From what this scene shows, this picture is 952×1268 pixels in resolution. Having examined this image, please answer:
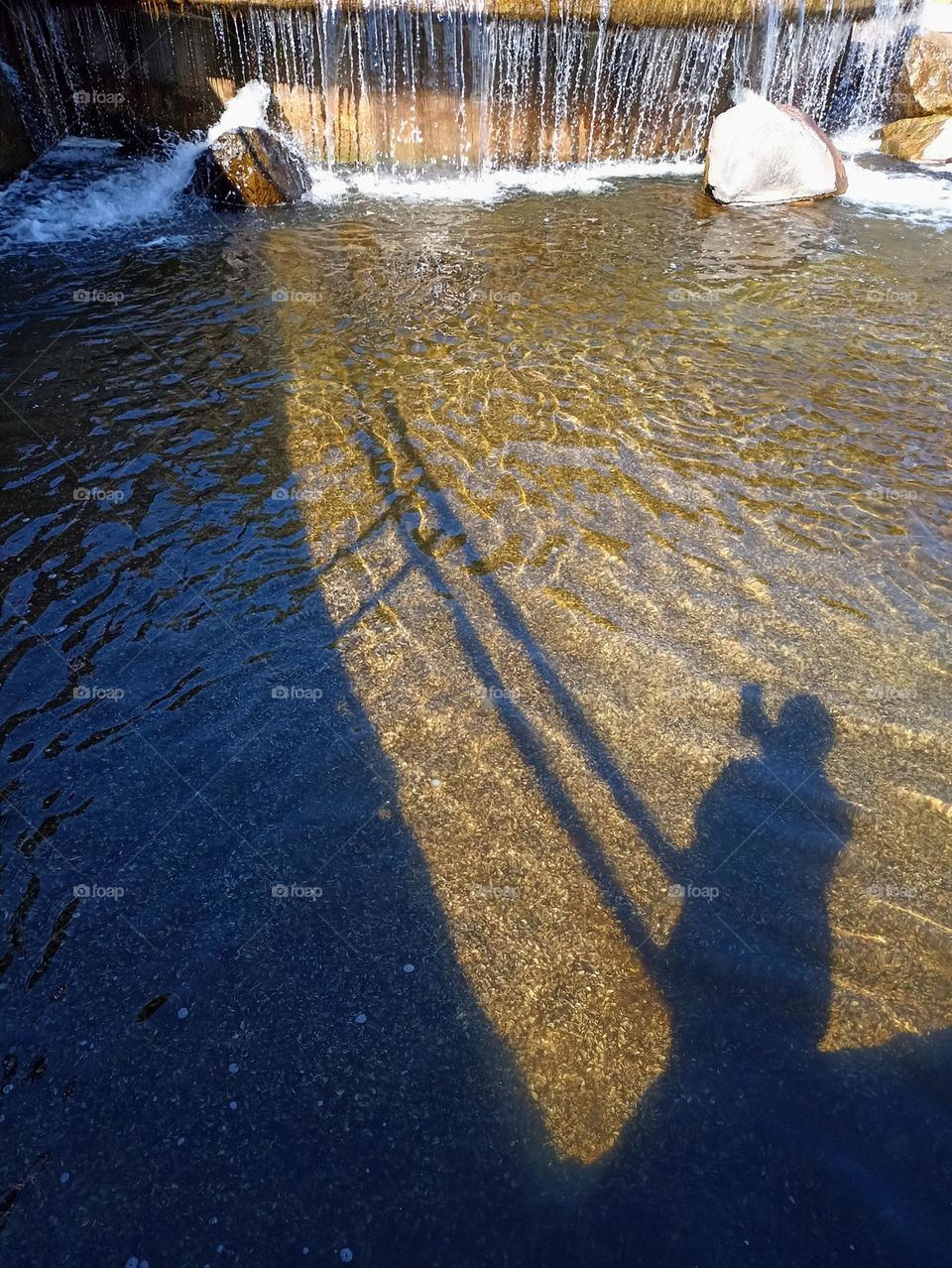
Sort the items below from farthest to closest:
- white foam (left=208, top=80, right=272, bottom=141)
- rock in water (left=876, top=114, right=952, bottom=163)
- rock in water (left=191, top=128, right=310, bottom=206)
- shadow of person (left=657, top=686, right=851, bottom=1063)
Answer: rock in water (left=876, top=114, right=952, bottom=163), white foam (left=208, top=80, right=272, bottom=141), rock in water (left=191, top=128, right=310, bottom=206), shadow of person (left=657, top=686, right=851, bottom=1063)

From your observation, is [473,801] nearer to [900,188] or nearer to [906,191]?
[906,191]

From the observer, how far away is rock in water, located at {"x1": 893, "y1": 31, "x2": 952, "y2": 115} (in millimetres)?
14578

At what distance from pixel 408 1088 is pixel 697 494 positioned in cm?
452

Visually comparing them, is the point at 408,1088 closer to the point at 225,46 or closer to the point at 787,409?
the point at 787,409

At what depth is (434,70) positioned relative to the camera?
12.5m

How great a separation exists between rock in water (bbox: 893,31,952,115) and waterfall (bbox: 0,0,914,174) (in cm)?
47

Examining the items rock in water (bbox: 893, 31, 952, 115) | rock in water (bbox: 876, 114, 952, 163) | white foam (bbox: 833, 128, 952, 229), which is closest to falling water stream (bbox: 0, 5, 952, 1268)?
white foam (bbox: 833, 128, 952, 229)

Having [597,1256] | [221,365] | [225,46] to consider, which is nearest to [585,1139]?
[597,1256]

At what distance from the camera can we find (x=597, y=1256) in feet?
8.31

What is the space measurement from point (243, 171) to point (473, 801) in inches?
425

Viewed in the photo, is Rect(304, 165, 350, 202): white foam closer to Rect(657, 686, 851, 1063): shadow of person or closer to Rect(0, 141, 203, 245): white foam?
Rect(0, 141, 203, 245): white foam

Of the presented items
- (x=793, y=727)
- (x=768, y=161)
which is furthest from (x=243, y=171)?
(x=793, y=727)

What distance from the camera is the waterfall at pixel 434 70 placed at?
11.7 m

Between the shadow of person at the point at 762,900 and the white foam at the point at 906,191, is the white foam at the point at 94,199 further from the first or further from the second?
the shadow of person at the point at 762,900
